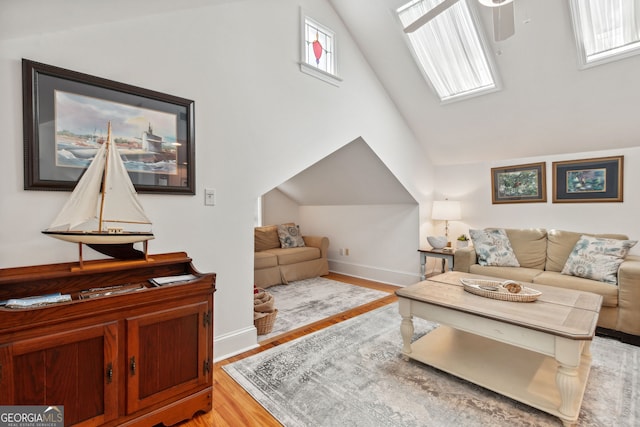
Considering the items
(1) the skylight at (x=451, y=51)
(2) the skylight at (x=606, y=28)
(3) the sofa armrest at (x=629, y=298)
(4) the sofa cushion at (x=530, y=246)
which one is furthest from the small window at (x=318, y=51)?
(3) the sofa armrest at (x=629, y=298)

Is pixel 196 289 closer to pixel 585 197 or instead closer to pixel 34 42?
pixel 34 42

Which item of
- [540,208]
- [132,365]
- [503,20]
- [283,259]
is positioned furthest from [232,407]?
[540,208]

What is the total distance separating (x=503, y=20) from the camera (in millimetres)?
2066

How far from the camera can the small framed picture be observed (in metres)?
3.66

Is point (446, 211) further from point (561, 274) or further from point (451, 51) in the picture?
point (451, 51)

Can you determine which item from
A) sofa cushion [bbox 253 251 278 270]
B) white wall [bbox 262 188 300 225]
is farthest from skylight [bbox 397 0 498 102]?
white wall [bbox 262 188 300 225]

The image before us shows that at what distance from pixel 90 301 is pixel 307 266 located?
11.8 ft

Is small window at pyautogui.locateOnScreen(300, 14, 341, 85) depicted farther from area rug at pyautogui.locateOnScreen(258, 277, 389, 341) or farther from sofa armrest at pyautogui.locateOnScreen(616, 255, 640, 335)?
sofa armrest at pyautogui.locateOnScreen(616, 255, 640, 335)

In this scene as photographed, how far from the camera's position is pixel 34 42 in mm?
1539

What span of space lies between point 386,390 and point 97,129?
233cm

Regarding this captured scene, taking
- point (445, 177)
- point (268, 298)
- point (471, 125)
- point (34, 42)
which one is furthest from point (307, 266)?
point (34, 42)

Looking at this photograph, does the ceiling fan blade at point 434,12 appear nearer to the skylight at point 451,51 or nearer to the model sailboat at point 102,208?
the skylight at point 451,51

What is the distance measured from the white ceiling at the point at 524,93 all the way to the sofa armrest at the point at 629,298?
4.77 ft

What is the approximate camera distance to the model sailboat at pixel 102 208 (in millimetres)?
1520
